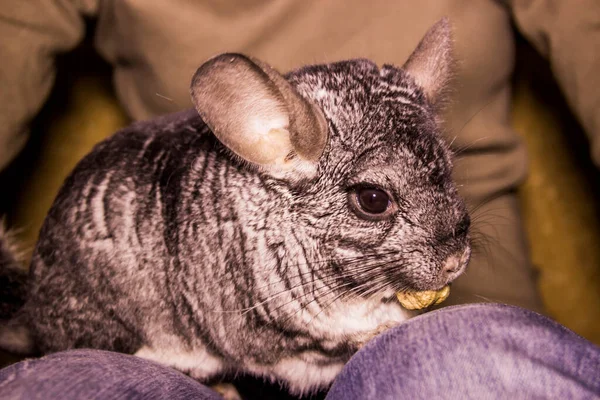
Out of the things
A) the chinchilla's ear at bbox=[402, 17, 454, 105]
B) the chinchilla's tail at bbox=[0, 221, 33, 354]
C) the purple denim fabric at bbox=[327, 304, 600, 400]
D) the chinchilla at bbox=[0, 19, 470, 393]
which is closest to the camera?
the purple denim fabric at bbox=[327, 304, 600, 400]

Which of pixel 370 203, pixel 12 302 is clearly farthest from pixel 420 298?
pixel 12 302

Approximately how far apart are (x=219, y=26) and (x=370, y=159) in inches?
26.1

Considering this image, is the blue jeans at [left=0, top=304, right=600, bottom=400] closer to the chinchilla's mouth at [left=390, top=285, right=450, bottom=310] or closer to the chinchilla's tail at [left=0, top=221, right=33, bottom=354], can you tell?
the chinchilla's mouth at [left=390, top=285, right=450, bottom=310]

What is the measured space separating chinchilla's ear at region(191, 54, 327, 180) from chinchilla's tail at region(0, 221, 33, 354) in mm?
761

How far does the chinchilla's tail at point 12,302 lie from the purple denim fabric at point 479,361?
837 mm

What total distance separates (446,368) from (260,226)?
417 mm

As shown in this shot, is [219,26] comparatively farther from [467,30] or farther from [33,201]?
[33,201]

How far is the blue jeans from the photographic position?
2.66 feet

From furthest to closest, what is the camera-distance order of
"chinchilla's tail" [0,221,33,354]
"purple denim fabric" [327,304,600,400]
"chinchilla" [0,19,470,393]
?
"chinchilla's tail" [0,221,33,354], "chinchilla" [0,19,470,393], "purple denim fabric" [327,304,600,400]

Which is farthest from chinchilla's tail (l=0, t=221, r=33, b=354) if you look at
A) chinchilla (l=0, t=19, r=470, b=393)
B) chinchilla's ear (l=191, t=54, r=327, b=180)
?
chinchilla's ear (l=191, t=54, r=327, b=180)

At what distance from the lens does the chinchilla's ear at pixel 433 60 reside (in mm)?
1139

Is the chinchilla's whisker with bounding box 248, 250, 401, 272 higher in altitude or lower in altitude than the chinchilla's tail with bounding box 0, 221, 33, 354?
higher

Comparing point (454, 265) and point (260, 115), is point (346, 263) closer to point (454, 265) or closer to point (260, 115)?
point (454, 265)

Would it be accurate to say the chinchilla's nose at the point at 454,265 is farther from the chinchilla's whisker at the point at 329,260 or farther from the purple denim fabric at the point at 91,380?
the purple denim fabric at the point at 91,380
